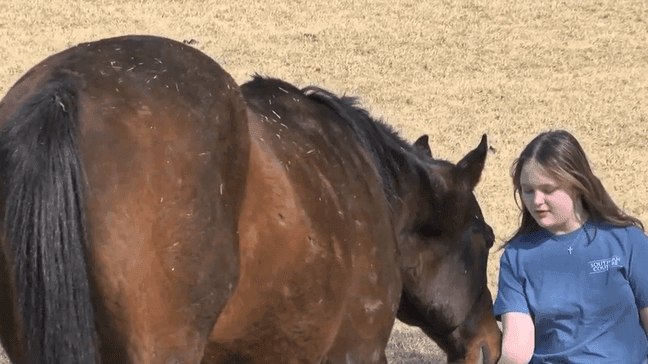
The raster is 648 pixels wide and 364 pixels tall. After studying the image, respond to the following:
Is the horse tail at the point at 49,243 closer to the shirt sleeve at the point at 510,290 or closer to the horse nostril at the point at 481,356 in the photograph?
the shirt sleeve at the point at 510,290

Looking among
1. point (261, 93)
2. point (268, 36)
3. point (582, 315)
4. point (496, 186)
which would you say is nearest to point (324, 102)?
point (261, 93)

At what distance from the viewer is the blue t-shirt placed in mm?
3090

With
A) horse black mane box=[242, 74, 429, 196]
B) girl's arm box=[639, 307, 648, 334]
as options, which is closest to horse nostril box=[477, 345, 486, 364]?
horse black mane box=[242, 74, 429, 196]

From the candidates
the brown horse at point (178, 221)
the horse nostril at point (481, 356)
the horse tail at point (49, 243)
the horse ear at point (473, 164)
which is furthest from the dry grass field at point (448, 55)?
the horse tail at point (49, 243)

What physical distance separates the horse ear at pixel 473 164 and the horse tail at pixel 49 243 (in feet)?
7.72

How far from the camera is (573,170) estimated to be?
3.13m

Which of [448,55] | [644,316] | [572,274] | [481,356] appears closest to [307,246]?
[572,274]

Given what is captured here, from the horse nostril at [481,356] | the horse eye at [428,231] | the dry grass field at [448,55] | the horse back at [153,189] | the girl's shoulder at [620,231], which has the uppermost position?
the horse back at [153,189]

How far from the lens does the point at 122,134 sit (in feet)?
7.83

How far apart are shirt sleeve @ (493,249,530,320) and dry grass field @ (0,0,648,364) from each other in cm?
641

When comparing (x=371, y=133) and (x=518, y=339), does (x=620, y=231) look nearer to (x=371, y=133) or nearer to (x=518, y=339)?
(x=518, y=339)

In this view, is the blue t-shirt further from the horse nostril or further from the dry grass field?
the dry grass field

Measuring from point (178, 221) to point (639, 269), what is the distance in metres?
1.65

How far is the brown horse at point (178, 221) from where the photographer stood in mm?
2283
